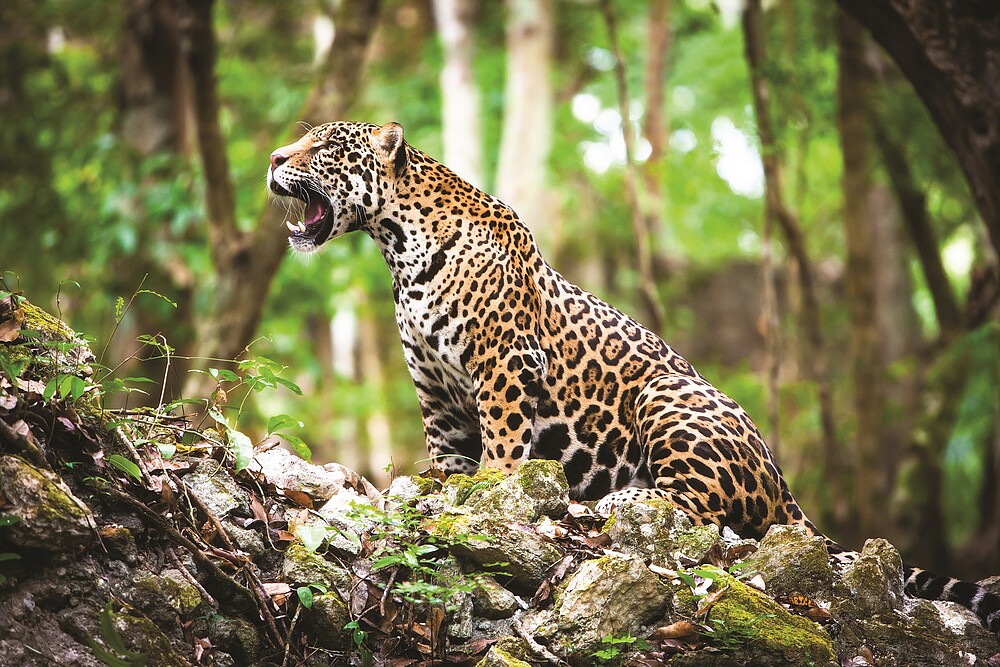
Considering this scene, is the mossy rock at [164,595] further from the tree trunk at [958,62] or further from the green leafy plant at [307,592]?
the tree trunk at [958,62]

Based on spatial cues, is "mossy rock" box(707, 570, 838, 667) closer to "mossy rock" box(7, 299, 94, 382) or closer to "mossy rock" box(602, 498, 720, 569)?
"mossy rock" box(602, 498, 720, 569)

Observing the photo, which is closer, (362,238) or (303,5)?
(362,238)

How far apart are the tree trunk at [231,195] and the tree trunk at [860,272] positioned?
6.52 m

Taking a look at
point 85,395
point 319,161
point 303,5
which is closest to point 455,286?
point 319,161

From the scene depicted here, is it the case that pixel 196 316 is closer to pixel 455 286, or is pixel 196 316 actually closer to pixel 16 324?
pixel 455 286

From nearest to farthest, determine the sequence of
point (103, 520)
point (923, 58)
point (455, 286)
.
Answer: point (103, 520) < point (455, 286) < point (923, 58)

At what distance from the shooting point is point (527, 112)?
20.4 m

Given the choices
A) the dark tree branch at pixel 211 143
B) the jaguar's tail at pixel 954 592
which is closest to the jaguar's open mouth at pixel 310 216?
the jaguar's tail at pixel 954 592

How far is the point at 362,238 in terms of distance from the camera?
19.8 metres

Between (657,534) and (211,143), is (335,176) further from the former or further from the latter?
(211,143)

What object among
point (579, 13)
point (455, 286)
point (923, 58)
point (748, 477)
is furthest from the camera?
point (579, 13)

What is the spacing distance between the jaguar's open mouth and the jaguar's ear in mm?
531

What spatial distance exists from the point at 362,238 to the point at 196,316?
136 inches

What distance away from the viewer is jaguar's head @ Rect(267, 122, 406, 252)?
7.88 metres
